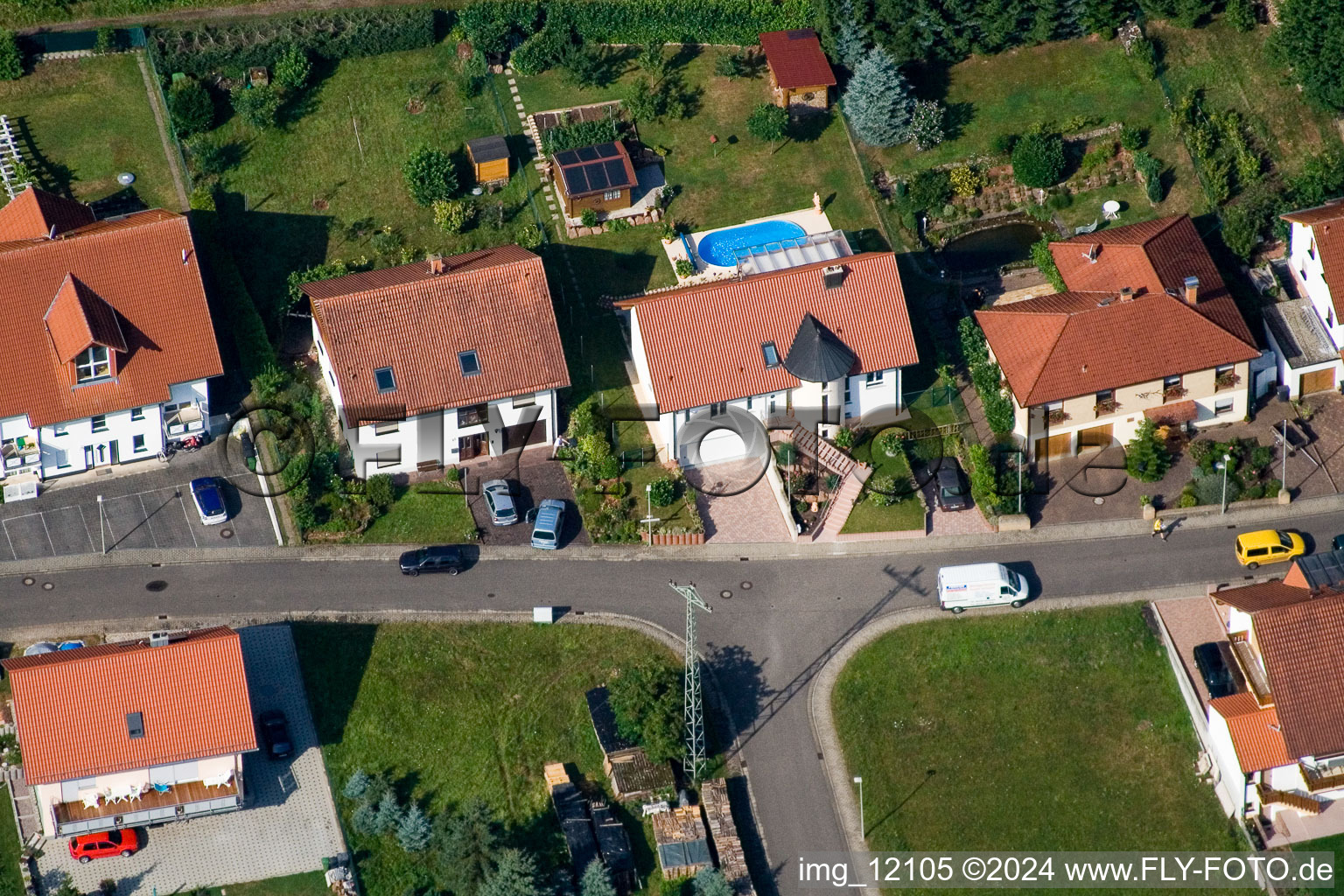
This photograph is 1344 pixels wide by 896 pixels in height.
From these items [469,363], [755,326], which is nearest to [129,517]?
[469,363]

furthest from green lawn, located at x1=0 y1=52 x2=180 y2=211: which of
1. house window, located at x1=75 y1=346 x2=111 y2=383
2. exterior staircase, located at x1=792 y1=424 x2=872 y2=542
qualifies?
exterior staircase, located at x1=792 y1=424 x2=872 y2=542

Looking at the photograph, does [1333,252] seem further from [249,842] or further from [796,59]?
[249,842]

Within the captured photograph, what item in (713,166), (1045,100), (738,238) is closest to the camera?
(738,238)

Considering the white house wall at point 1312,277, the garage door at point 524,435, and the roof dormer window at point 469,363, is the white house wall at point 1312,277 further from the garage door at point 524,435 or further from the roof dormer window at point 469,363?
the roof dormer window at point 469,363

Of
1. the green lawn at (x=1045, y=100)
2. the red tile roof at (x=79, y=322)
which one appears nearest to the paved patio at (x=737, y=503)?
the green lawn at (x=1045, y=100)

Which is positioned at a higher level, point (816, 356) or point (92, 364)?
point (92, 364)

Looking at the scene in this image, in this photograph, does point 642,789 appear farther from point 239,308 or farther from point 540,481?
point 239,308
